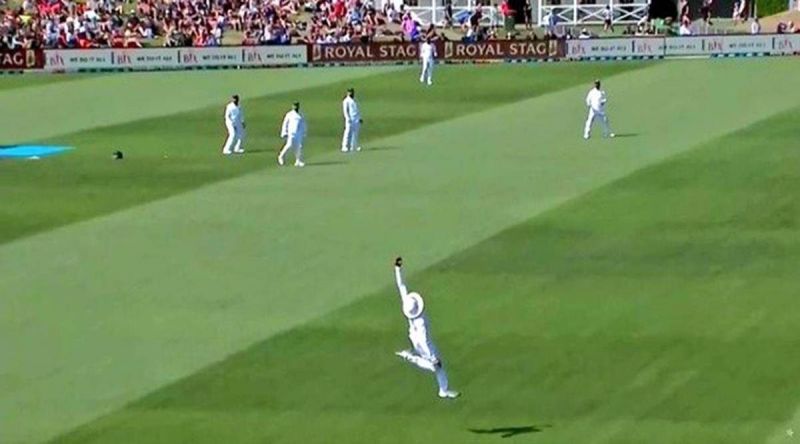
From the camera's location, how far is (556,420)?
828 inches

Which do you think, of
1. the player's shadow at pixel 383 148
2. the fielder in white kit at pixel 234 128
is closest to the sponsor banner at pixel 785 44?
the player's shadow at pixel 383 148

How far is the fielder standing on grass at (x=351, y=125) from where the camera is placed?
143 ft

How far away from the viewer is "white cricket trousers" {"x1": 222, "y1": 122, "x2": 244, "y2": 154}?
1754 inches

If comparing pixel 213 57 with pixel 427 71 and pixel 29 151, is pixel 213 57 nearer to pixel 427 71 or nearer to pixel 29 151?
pixel 427 71

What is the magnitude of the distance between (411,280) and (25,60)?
149ft

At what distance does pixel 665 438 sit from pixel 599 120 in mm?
27082

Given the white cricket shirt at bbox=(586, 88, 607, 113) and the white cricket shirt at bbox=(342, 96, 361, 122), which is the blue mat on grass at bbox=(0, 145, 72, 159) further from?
the white cricket shirt at bbox=(586, 88, 607, 113)

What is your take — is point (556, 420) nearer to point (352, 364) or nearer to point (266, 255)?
point (352, 364)

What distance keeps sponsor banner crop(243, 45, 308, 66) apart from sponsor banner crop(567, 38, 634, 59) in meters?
10.2

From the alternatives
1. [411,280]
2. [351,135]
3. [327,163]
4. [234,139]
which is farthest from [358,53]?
[411,280]

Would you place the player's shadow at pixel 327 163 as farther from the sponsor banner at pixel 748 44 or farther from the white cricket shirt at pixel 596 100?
the sponsor banner at pixel 748 44

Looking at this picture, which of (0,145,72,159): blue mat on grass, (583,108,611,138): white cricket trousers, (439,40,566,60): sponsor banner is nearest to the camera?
(583,108,611,138): white cricket trousers

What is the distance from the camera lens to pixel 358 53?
7075 centimetres

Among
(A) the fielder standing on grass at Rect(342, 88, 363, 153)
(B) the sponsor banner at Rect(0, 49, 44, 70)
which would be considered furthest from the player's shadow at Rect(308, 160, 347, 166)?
(B) the sponsor banner at Rect(0, 49, 44, 70)
